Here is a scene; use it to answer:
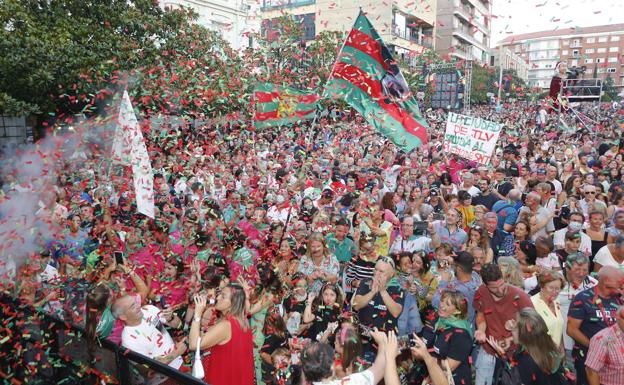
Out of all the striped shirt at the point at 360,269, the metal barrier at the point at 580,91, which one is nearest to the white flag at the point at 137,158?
the striped shirt at the point at 360,269

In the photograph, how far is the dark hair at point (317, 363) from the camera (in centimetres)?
311

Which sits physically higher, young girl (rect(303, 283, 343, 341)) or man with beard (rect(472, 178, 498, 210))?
man with beard (rect(472, 178, 498, 210))

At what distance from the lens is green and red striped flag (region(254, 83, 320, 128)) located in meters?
11.5

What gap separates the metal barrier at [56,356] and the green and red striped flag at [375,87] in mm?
5663

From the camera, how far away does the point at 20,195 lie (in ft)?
24.8

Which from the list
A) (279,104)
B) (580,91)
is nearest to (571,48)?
(580,91)

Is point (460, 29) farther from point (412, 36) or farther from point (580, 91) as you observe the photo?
point (580, 91)

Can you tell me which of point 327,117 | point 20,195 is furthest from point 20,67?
Result: point 327,117

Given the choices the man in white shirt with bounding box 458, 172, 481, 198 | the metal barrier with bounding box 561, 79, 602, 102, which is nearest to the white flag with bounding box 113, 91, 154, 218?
the man in white shirt with bounding box 458, 172, 481, 198

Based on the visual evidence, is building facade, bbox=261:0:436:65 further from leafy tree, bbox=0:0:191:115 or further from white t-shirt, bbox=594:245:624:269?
white t-shirt, bbox=594:245:624:269

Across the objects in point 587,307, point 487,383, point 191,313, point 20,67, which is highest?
point 20,67

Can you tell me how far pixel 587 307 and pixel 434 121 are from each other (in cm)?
2379

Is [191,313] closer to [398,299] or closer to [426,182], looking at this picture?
[398,299]

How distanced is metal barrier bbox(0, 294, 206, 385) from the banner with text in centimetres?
1000
